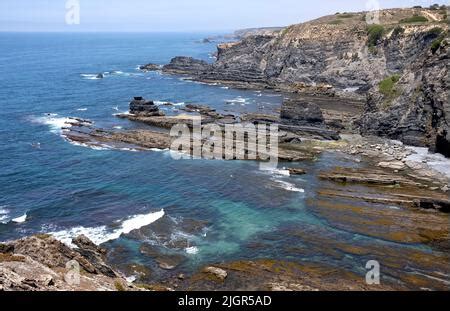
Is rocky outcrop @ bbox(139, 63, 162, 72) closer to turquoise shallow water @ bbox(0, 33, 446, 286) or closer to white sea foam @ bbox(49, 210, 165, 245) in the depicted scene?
turquoise shallow water @ bbox(0, 33, 446, 286)

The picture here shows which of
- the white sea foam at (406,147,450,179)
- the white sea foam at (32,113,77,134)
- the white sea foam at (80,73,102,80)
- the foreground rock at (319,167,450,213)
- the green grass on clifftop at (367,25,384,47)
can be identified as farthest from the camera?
the white sea foam at (80,73,102,80)

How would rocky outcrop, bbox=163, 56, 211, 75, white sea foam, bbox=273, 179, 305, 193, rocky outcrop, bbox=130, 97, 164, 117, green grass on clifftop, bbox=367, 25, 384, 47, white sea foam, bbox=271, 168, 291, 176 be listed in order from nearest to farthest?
1. white sea foam, bbox=273, 179, 305, 193
2. white sea foam, bbox=271, 168, 291, 176
3. rocky outcrop, bbox=130, 97, 164, 117
4. green grass on clifftop, bbox=367, 25, 384, 47
5. rocky outcrop, bbox=163, 56, 211, 75

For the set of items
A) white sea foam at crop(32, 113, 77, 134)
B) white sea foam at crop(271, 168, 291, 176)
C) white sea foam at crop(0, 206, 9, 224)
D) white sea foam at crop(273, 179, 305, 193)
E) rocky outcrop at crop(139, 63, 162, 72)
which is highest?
rocky outcrop at crop(139, 63, 162, 72)

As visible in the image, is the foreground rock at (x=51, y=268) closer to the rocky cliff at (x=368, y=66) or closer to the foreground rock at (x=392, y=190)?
the foreground rock at (x=392, y=190)

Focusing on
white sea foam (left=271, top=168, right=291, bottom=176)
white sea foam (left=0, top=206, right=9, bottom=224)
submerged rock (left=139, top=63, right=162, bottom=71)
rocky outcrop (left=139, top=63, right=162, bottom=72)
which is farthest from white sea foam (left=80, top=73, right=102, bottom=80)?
white sea foam (left=0, top=206, right=9, bottom=224)

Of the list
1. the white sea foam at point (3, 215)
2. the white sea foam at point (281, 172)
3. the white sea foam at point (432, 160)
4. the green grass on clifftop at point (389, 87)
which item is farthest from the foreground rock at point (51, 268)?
the green grass on clifftop at point (389, 87)

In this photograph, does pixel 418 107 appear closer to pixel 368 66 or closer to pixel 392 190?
pixel 392 190

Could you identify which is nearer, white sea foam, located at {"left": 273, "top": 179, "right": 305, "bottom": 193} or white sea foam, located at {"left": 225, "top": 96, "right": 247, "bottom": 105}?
white sea foam, located at {"left": 273, "top": 179, "right": 305, "bottom": 193}

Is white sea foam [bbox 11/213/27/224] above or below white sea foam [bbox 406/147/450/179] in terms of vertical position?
below
